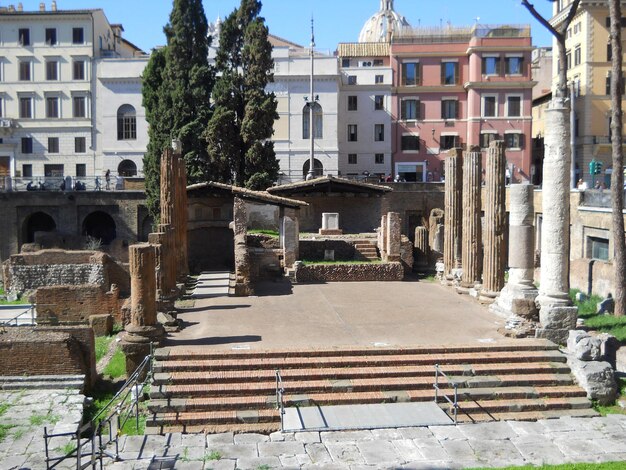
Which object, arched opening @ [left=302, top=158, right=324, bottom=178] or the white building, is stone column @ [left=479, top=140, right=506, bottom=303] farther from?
the white building

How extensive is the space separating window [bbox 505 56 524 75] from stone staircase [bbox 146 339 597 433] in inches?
1406

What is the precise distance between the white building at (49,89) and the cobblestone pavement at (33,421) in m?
34.6

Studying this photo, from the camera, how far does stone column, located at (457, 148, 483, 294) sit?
71.1ft

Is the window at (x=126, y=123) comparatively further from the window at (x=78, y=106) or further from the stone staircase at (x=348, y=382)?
the stone staircase at (x=348, y=382)

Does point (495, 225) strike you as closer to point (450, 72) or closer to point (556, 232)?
point (556, 232)

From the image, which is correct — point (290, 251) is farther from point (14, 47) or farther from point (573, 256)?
point (14, 47)

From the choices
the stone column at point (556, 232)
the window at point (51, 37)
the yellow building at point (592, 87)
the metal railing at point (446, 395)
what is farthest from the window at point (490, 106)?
the metal railing at point (446, 395)

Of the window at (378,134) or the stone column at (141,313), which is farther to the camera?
the window at (378,134)

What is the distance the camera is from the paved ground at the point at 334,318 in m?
15.6

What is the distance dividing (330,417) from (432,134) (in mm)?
38720

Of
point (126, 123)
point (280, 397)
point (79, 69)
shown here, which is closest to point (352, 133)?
point (126, 123)

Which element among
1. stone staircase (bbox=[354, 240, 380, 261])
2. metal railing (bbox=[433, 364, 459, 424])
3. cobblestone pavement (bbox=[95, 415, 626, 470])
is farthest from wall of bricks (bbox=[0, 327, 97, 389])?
stone staircase (bbox=[354, 240, 380, 261])

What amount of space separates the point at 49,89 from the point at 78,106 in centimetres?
232

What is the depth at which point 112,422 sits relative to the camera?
12672 millimetres
